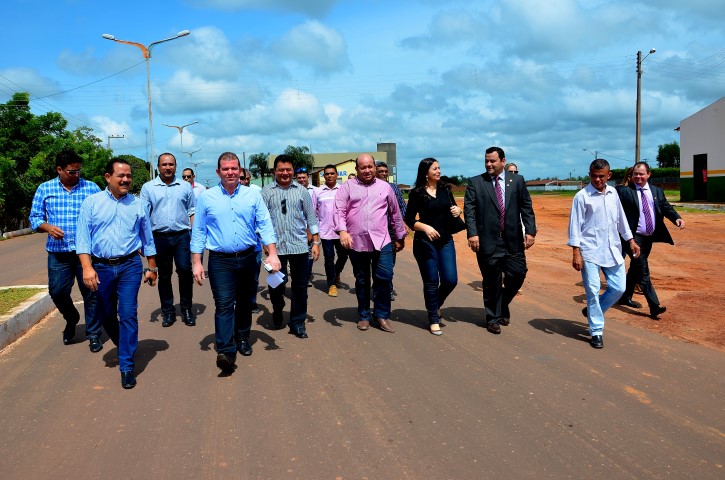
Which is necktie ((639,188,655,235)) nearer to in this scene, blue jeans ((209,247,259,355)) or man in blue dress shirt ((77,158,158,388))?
blue jeans ((209,247,259,355))

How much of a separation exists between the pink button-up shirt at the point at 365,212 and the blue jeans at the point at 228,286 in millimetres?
1457

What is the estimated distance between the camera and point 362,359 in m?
5.70

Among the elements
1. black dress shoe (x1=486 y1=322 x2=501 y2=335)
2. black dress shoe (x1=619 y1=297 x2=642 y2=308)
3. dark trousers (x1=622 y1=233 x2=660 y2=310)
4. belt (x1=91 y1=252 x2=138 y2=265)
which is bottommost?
black dress shoe (x1=619 y1=297 x2=642 y2=308)

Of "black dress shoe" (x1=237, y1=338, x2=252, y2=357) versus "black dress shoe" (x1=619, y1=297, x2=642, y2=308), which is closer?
"black dress shoe" (x1=237, y1=338, x2=252, y2=357)

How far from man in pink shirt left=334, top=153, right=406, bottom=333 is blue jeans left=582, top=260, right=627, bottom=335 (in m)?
2.10

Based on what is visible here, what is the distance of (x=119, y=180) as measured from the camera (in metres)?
5.30

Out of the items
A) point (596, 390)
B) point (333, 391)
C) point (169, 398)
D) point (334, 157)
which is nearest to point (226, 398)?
point (169, 398)

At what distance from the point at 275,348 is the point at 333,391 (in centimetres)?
151

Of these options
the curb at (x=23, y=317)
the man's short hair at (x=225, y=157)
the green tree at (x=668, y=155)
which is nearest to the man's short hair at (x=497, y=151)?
the man's short hair at (x=225, y=157)

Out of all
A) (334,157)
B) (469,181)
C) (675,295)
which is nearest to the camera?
(469,181)

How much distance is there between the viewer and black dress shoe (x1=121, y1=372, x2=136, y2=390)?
4.98 metres

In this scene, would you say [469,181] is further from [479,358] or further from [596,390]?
[596,390]

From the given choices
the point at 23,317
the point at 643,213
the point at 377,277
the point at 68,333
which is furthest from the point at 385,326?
the point at 23,317

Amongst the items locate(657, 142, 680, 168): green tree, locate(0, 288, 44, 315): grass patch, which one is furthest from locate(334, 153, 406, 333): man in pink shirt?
locate(657, 142, 680, 168): green tree
